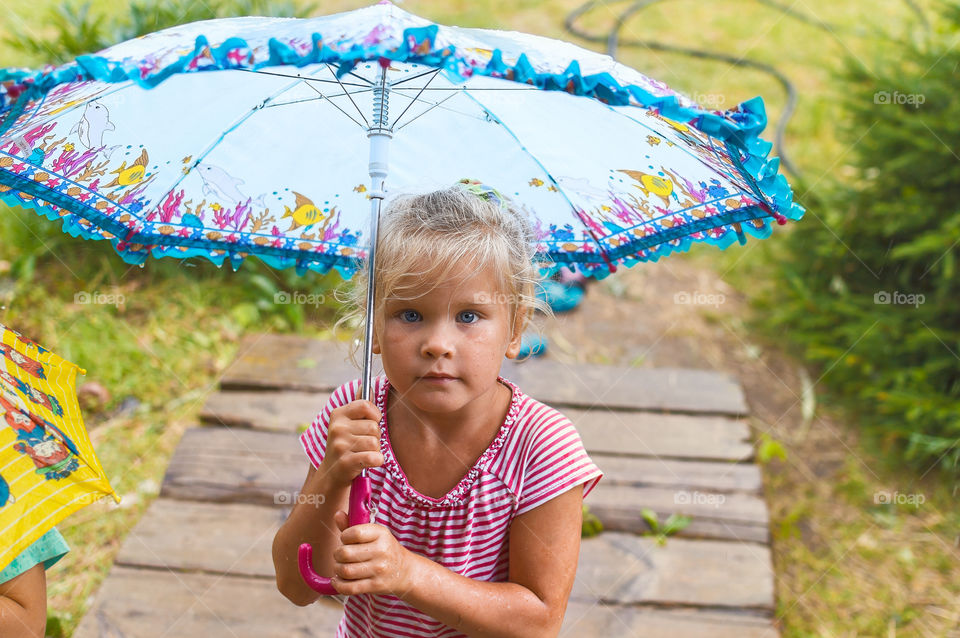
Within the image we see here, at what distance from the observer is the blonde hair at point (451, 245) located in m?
1.45

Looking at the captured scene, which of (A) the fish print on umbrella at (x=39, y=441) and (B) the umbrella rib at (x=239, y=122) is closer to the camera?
(A) the fish print on umbrella at (x=39, y=441)

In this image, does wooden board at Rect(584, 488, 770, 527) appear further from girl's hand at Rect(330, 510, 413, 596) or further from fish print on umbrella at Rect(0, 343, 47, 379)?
fish print on umbrella at Rect(0, 343, 47, 379)

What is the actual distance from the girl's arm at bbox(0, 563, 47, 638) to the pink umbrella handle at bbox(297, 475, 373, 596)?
1.74 ft

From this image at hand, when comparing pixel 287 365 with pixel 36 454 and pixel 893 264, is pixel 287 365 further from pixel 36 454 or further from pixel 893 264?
pixel 893 264

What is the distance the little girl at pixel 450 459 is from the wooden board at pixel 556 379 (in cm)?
166

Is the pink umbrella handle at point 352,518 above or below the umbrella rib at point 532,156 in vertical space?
below

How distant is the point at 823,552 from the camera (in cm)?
302

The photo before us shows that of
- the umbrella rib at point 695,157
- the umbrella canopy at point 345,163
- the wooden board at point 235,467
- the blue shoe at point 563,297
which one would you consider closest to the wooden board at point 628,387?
the blue shoe at point 563,297

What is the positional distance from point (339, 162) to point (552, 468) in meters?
0.80

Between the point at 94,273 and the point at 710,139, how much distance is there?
131 inches

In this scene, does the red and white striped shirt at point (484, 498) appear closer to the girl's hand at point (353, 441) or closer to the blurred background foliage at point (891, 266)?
the girl's hand at point (353, 441)

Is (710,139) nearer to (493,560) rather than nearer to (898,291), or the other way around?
(493,560)

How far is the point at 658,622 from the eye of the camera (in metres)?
2.39

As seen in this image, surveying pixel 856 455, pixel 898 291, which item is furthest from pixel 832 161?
pixel 856 455
